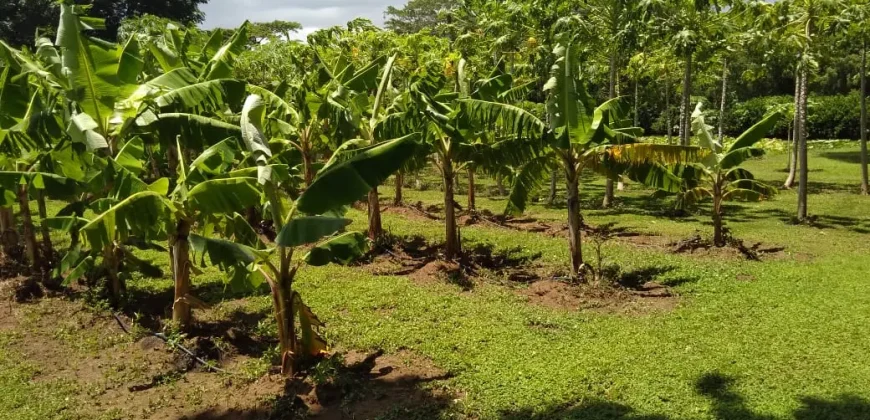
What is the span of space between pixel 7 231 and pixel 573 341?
840 cm

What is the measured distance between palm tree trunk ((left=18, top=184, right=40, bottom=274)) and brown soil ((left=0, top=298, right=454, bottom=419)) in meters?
1.28

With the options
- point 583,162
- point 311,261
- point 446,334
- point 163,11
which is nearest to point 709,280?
point 583,162

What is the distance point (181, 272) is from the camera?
6.99m

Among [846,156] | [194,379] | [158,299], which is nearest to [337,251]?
[194,379]

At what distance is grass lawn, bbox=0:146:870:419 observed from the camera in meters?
5.72

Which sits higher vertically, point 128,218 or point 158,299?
point 128,218

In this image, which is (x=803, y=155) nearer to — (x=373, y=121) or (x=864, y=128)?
(x=864, y=128)

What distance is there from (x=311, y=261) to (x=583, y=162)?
4.54 meters

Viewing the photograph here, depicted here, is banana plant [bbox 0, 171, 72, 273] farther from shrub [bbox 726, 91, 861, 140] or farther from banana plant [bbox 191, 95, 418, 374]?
shrub [bbox 726, 91, 861, 140]

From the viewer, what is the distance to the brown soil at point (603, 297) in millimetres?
8195

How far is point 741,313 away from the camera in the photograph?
7.76 meters

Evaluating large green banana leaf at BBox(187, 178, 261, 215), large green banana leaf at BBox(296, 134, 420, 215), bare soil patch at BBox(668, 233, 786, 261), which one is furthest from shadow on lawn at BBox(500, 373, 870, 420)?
bare soil patch at BBox(668, 233, 786, 261)

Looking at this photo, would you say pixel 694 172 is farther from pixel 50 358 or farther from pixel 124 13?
pixel 124 13

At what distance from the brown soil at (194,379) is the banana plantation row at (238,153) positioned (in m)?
0.42
